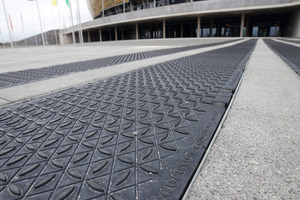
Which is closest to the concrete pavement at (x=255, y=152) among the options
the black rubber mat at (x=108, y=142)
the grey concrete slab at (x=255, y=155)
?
the grey concrete slab at (x=255, y=155)

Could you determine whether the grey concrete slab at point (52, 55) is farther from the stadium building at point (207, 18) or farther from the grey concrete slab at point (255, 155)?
the stadium building at point (207, 18)

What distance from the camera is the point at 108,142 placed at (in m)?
1.47

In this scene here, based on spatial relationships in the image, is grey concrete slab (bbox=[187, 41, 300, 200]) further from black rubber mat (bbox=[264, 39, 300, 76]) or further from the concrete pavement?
black rubber mat (bbox=[264, 39, 300, 76])

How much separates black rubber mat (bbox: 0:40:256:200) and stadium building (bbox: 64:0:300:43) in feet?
94.4

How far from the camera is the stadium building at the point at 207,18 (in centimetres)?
2600

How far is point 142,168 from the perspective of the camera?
117cm

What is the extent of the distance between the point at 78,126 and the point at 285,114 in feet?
6.76

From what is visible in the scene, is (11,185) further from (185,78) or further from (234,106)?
(185,78)

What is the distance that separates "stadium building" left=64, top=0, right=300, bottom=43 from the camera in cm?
2600

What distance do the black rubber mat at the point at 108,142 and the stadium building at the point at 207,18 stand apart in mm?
28765

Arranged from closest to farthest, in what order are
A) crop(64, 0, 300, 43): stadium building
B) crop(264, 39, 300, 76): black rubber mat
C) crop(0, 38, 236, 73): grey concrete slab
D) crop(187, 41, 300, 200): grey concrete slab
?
crop(187, 41, 300, 200): grey concrete slab, crop(264, 39, 300, 76): black rubber mat, crop(0, 38, 236, 73): grey concrete slab, crop(64, 0, 300, 43): stadium building

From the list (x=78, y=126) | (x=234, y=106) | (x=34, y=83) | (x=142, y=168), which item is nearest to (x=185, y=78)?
(x=234, y=106)

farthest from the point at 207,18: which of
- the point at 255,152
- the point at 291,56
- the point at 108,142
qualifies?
the point at 108,142

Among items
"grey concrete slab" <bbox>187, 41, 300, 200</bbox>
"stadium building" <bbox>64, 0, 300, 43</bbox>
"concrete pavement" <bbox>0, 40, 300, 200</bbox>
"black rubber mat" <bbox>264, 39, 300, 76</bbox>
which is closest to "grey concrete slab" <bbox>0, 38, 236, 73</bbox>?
"concrete pavement" <bbox>0, 40, 300, 200</bbox>
